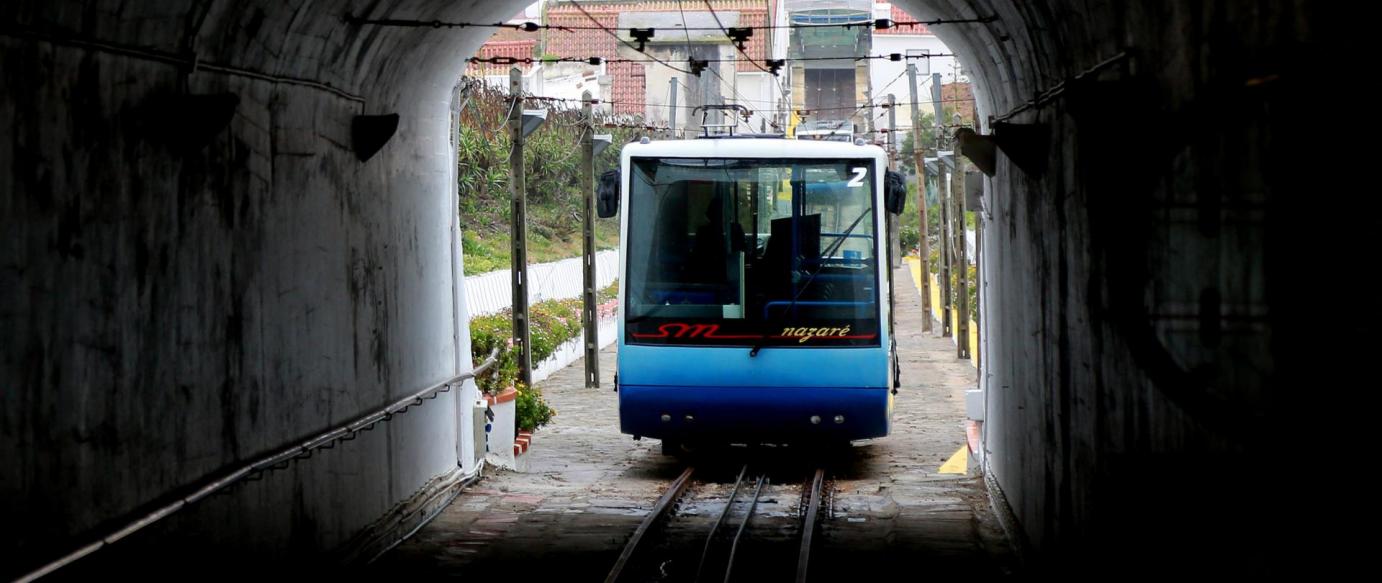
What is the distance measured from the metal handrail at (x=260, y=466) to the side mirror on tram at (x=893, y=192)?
403 centimetres

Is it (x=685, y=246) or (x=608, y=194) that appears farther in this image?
(x=608, y=194)

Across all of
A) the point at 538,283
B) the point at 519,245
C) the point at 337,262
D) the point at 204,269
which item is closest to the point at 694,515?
the point at 337,262

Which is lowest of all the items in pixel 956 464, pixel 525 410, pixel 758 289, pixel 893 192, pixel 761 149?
pixel 956 464

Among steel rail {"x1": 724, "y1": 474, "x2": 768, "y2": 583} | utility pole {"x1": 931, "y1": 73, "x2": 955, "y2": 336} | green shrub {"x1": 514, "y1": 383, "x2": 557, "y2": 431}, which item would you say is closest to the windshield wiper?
steel rail {"x1": 724, "y1": 474, "x2": 768, "y2": 583}

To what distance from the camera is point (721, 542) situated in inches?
404

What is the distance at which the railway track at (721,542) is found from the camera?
9086 millimetres

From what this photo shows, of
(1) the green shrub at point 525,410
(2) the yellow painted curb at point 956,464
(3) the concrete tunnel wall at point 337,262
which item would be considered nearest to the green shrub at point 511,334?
(1) the green shrub at point 525,410

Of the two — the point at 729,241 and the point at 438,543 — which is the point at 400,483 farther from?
the point at 729,241

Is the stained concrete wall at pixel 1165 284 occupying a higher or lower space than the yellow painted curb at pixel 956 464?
Result: higher

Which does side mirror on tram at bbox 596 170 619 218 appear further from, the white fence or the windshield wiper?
the white fence

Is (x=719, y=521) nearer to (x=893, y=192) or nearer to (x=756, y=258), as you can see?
(x=756, y=258)

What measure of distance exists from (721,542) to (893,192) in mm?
4019

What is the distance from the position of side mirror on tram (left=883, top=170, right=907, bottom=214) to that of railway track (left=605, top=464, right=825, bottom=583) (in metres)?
2.47

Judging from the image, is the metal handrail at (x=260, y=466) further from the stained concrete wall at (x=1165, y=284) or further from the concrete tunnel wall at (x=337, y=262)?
the stained concrete wall at (x=1165, y=284)
